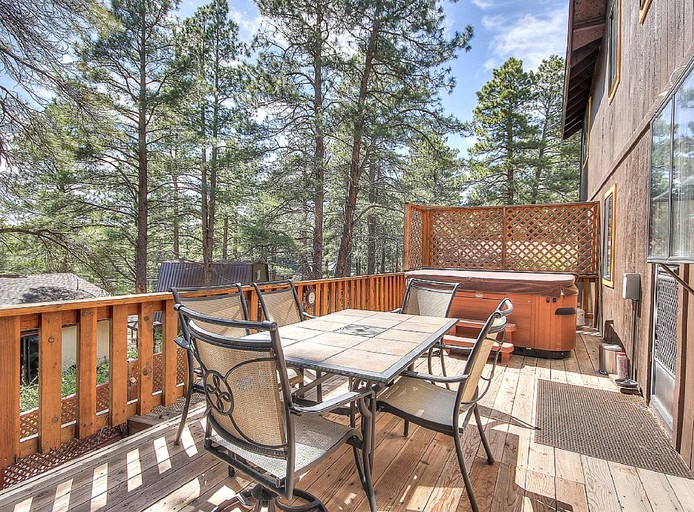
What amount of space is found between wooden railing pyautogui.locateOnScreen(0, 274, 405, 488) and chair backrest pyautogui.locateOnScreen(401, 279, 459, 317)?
6.80 feet

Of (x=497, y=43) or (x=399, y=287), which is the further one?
(x=497, y=43)

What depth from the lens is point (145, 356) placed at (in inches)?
110

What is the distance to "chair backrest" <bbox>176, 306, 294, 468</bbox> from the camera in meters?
1.30

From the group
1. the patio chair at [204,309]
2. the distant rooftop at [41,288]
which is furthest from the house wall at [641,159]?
the distant rooftop at [41,288]

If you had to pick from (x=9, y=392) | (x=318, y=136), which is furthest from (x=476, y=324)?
(x=318, y=136)

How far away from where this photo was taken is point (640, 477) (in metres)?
2.15

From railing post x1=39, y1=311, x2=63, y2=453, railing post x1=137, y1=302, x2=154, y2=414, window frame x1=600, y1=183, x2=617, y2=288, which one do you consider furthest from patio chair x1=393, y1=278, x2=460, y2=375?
window frame x1=600, y1=183, x2=617, y2=288

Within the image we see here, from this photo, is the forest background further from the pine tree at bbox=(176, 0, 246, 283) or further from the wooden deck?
the wooden deck

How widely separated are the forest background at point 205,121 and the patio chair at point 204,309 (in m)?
6.98

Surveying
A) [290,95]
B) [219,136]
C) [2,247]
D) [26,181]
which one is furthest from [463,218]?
[2,247]

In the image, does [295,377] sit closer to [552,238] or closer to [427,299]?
[427,299]

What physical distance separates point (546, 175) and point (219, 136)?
12.1 meters

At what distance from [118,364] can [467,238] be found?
254 inches

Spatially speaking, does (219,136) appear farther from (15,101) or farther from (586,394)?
(586,394)
